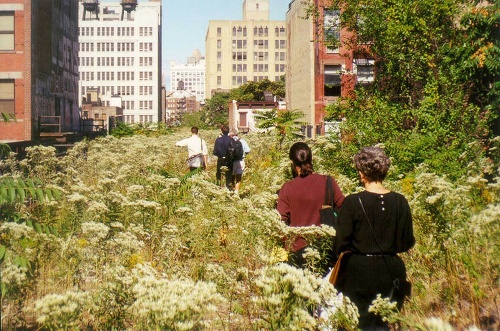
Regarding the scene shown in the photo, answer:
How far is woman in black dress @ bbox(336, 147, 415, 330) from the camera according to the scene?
157 inches

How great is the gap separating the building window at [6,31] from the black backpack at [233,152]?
920 inches

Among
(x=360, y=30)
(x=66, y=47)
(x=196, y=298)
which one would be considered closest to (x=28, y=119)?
(x=66, y=47)

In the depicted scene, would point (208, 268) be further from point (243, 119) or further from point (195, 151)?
point (243, 119)

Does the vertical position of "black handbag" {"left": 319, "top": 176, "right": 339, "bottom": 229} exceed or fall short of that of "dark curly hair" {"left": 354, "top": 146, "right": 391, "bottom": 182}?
it falls short

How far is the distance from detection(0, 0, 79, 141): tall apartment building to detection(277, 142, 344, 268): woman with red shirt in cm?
2757

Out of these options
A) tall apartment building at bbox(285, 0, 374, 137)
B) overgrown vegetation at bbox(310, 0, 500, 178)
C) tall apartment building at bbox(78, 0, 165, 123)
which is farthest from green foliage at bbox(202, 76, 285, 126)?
overgrown vegetation at bbox(310, 0, 500, 178)

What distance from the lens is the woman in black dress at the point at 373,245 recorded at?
3977mm

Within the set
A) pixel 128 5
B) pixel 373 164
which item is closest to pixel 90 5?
pixel 128 5

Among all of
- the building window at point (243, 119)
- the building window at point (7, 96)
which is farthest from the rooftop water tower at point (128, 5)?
the building window at point (7, 96)

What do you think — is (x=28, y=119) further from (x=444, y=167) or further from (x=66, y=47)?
(x=444, y=167)

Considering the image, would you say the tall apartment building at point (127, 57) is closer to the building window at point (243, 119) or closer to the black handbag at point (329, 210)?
the building window at point (243, 119)

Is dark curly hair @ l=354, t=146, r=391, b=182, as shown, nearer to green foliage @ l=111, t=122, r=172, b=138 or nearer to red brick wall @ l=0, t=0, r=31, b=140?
green foliage @ l=111, t=122, r=172, b=138

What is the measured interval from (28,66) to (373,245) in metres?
31.4

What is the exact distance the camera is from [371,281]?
3.97 meters
